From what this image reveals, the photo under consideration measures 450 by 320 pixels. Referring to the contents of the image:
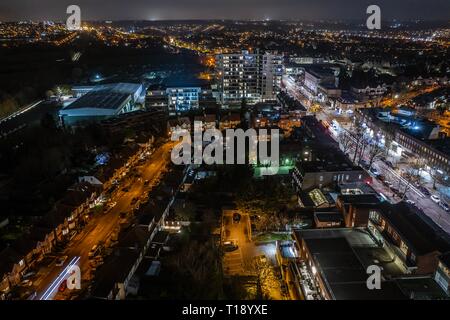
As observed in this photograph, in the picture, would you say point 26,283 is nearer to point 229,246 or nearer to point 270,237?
point 229,246

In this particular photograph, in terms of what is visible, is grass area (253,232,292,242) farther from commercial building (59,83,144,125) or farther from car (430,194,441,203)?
commercial building (59,83,144,125)

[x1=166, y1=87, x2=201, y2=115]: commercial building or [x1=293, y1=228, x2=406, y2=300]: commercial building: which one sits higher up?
[x1=166, y1=87, x2=201, y2=115]: commercial building

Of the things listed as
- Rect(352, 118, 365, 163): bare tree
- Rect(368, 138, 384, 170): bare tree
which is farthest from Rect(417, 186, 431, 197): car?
Rect(352, 118, 365, 163): bare tree

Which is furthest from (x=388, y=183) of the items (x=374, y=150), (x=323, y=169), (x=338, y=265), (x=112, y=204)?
(x=112, y=204)

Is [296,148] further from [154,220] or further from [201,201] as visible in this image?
[154,220]

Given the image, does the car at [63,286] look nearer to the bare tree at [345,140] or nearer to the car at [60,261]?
the car at [60,261]

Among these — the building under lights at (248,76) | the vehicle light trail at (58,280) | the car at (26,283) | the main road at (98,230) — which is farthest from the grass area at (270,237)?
the building under lights at (248,76)
